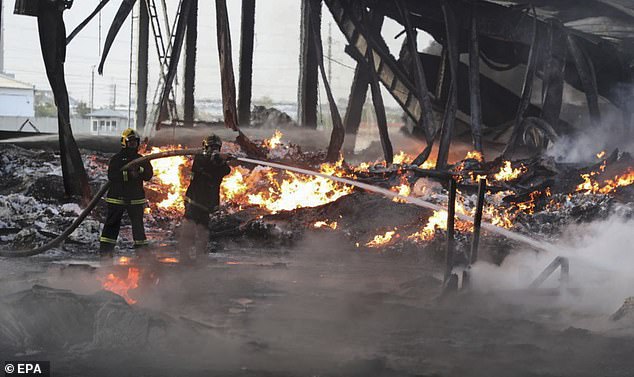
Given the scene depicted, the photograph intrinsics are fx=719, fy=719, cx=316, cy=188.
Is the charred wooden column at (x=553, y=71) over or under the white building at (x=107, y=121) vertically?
over

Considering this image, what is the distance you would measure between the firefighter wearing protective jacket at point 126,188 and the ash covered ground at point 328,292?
18.1 inches


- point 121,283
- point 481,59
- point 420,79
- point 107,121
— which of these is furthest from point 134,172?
point 107,121

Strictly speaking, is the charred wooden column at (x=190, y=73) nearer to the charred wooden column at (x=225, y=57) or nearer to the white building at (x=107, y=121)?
the white building at (x=107, y=121)

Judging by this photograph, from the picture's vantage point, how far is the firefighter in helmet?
8.30 m

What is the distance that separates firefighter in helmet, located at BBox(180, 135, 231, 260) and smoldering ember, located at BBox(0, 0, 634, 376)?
3cm

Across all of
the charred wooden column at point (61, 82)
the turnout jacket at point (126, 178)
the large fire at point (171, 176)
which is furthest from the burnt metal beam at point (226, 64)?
the turnout jacket at point (126, 178)

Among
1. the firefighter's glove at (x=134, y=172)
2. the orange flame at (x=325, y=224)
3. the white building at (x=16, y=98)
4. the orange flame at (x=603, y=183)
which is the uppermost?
the white building at (x=16, y=98)

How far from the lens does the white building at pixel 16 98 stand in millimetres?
17062

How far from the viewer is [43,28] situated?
990 centimetres

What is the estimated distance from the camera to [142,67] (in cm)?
2086

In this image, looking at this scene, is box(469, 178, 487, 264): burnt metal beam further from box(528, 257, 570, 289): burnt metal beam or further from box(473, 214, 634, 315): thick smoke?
box(528, 257, 570, 289): burnt metal beam

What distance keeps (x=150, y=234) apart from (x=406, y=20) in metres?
6.17

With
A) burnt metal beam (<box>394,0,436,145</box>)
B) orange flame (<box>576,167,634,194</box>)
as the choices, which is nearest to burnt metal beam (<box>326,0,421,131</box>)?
burnt metal beam (<box>394,0,436,145</box>)

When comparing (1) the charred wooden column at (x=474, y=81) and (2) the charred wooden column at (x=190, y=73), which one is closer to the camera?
(1) the charred wooden column at (x=474, y=81)
